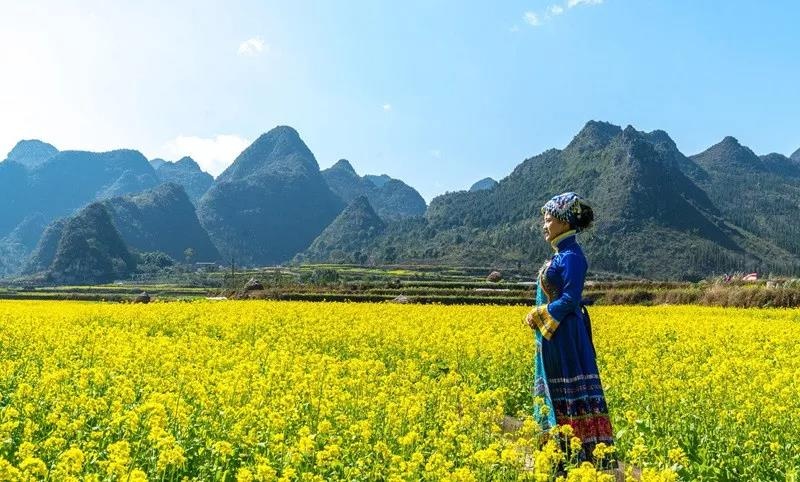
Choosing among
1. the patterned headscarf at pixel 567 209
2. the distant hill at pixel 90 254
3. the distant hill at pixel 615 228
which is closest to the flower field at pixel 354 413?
the patterned headscarf at pixel 567 209

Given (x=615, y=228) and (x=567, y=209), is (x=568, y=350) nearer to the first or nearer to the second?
(x=567, y=209)

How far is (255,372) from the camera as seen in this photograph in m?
6.91

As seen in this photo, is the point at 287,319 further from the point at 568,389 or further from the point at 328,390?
the point at 568,389

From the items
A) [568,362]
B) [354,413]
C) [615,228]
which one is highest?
[615,228]

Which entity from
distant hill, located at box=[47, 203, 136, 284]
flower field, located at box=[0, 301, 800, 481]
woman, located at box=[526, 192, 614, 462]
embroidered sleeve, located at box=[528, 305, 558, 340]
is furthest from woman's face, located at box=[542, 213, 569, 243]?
distant hill, located at box=[47, 203, 136, 284]

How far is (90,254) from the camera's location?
149000 mm

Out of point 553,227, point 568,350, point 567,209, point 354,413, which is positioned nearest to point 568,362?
point 568,350

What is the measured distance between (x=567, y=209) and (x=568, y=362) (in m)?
1.47

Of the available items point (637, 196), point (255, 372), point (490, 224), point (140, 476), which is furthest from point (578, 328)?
point (490, 224)

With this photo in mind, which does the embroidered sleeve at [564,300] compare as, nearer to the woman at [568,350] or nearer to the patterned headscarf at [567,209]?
the woman at [568,350]

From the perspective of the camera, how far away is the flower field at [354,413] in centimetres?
415

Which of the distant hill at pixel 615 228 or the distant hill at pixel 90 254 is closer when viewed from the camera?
the distant hill at pixel 615 228

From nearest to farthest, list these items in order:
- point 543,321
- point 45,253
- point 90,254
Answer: point 543,321, point 90,254, point 45,253

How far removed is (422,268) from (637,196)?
7459 cm
